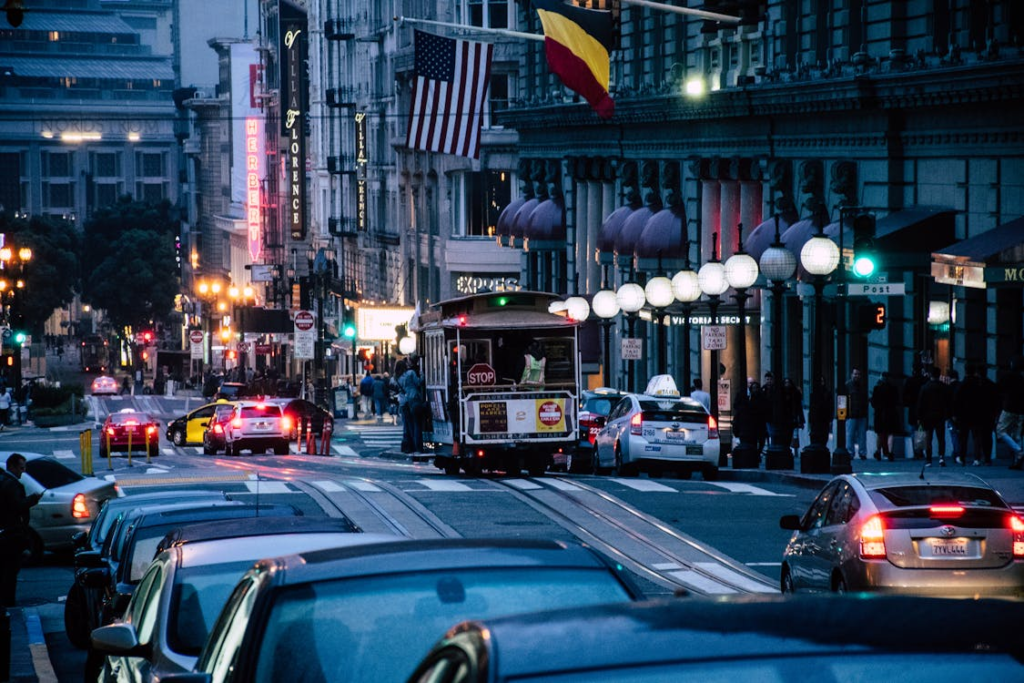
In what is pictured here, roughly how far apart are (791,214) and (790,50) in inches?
142

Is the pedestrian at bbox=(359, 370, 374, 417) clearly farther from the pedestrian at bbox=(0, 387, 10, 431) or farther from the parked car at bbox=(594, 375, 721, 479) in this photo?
the parked car at bbox=(594, 375, 721, 479)

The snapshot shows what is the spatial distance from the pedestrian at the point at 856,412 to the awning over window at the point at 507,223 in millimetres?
31595

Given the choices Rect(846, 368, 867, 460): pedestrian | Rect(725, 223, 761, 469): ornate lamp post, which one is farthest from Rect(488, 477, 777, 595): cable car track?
Rect(846, 368, 867, 460): pedestrian

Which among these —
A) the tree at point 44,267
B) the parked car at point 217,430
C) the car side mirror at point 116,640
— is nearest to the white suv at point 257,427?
the parked car at point 217,430

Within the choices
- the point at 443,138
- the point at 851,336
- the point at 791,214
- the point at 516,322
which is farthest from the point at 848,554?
the point at 443,138

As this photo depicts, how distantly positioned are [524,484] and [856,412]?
7459 mm

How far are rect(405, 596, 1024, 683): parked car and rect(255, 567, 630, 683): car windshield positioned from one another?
2.48 m

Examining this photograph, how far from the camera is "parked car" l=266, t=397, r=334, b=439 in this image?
5625 cm

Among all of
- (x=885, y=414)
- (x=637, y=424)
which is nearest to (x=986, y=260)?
(x=885, y=414)

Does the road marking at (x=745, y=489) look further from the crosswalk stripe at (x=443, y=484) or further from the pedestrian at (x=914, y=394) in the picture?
the crosswalk stripe at (x=443, y=484)

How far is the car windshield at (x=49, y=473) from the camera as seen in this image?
84.7ft

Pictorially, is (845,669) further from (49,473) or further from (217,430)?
(217,430)

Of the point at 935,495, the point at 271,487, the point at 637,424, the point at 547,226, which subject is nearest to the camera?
the point at 935,495

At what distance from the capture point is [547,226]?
64.7m
